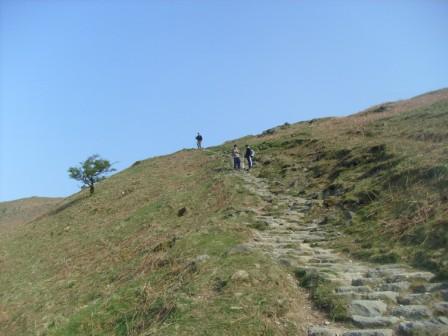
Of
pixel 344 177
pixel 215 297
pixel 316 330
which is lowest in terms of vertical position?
pixel 316 330

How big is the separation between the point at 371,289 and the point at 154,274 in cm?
545

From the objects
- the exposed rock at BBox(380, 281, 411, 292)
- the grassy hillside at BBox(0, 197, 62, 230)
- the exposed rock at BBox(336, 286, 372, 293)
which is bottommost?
the exposed rock at BBox(380, 281, 411, 292)

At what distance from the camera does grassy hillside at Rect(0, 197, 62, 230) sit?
43.4 m

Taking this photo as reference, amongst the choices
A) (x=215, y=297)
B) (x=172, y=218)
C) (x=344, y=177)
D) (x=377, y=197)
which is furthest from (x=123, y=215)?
(x=215, y=297)

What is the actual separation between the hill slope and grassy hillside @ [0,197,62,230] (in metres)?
17.9

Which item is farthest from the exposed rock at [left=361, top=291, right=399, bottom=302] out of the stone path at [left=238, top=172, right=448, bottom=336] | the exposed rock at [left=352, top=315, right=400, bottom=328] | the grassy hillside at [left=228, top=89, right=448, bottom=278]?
the grassy hillside at [left=228, top=89, right=448, bottom=278]

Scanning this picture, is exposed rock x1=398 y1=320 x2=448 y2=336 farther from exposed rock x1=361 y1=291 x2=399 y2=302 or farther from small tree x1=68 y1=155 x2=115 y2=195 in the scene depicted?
small tree x1=68 y1=155 x2=115 y2=195

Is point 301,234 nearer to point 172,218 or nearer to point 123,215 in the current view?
point 172,218

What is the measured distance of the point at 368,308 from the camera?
742cm

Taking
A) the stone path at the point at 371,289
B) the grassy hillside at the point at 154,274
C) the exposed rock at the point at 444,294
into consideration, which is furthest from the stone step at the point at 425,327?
the grassy hillside at the point at 154,274

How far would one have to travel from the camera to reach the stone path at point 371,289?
22.1ft

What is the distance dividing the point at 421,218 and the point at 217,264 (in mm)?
5210

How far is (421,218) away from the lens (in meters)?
10.6

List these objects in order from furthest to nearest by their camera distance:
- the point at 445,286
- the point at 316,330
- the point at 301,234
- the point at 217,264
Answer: the point at 301,234 → the point at 217,264 → the point at 445,286 → the point at 316,330
